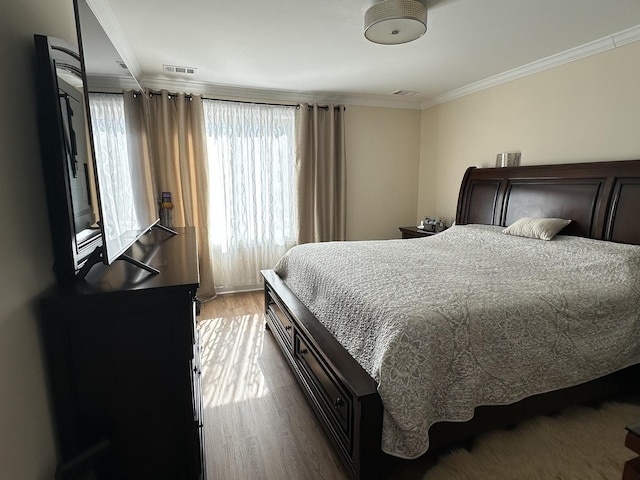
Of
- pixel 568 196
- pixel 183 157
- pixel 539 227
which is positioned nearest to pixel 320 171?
pixel 183 157

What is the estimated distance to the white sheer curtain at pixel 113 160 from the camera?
1.20 m

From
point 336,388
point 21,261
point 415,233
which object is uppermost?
point 21,261

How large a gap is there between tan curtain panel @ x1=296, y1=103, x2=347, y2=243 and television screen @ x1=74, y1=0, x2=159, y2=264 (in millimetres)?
2459

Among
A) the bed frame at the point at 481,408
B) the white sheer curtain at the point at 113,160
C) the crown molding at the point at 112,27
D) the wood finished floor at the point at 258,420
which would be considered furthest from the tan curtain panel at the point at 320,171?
the white sheer curtain at the point at 113,160

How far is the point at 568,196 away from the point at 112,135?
10.7 feet

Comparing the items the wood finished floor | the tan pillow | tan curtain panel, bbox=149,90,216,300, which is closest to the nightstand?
the tan pillow

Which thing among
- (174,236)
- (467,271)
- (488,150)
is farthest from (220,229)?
(488,150)

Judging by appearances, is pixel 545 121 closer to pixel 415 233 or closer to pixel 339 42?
pixel 415 233

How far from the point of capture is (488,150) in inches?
152

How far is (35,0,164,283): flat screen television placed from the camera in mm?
1086

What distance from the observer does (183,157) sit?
379 centimetres

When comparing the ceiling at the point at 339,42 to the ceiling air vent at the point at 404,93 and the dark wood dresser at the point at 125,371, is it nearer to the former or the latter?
the ceiling air vent at the point at 404,93

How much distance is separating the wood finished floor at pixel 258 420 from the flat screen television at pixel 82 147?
111 cm

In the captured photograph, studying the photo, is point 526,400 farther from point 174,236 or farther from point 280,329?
point 174,236
